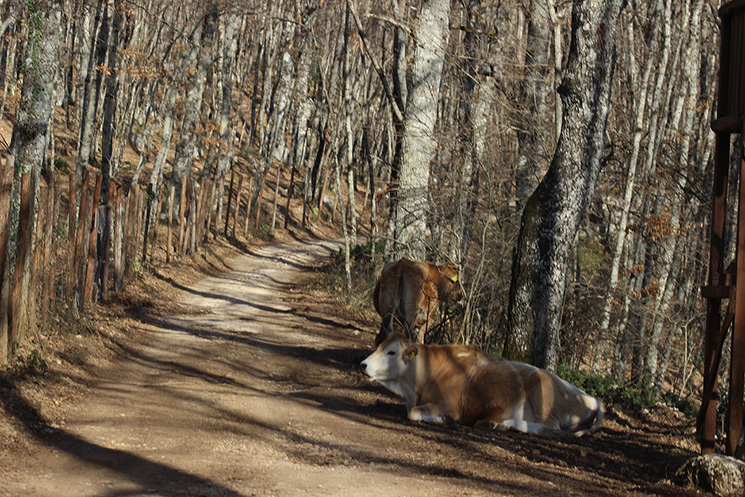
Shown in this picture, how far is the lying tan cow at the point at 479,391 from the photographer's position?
8719mm

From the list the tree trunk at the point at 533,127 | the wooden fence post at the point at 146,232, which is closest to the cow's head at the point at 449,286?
the tree trunk at the point at 533,127

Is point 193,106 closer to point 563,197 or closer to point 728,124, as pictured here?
point 563,197

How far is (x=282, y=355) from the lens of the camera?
1270 cm

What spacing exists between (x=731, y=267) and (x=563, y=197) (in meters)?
3.04

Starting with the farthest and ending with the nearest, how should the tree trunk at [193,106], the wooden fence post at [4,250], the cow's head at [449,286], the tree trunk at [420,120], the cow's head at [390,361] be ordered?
the tree trunk at [193,106]
the tree trunk at [420,120]
the cow's head at [449,286]
the cow's head at [390,361]
the wooden fence post at [4,250]

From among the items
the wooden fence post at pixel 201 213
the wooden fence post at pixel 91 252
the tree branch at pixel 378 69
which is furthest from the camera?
the wooden fence post at pixel 201 213

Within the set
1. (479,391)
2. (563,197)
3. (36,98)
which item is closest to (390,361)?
(479,391)

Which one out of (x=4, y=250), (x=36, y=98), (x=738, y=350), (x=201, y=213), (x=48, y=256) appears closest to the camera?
(x=738, y=350)

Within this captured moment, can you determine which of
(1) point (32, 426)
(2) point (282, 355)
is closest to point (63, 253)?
(2) point (282, 355)

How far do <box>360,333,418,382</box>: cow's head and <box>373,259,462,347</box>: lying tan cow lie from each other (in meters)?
3.15

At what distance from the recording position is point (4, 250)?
8.38 m

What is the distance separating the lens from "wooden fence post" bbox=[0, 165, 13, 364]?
8336 millimetres

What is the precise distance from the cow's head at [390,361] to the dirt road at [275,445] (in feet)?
1.35

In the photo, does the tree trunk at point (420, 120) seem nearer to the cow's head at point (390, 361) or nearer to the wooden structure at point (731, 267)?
the cow's head at point (390, 361)
